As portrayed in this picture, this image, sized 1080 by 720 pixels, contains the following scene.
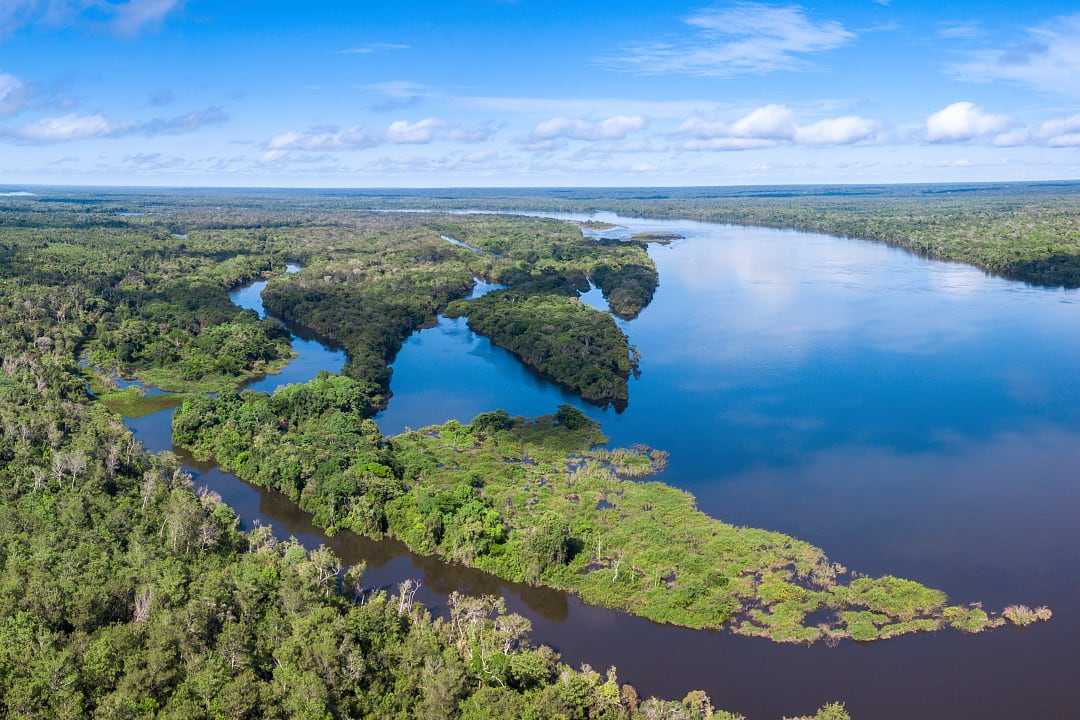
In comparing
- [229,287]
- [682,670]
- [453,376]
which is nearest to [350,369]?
[453,376]

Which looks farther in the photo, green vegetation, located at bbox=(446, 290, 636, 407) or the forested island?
green vegetation, located at bbox=(446, 290, 636, 407)

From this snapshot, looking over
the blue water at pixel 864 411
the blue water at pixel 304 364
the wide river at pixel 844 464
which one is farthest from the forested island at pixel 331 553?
the blue water at pixel 864 411

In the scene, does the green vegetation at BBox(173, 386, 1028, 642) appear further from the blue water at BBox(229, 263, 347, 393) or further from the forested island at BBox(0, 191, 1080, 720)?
the blue water at BBox(229, 263, 347, 393)

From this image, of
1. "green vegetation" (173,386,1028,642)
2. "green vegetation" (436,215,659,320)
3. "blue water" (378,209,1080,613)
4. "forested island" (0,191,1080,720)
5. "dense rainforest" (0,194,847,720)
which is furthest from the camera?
"green vegetation" (436,215,659,320)

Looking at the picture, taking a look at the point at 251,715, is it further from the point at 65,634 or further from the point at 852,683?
the point at 852,683

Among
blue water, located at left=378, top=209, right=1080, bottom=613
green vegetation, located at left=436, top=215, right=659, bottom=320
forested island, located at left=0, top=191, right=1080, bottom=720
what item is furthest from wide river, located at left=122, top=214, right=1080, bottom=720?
green vegetation, located at left=436, top=215, right=659, bottom=320

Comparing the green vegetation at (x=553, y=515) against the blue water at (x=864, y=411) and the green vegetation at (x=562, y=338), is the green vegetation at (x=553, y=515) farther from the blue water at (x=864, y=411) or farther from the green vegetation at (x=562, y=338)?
the green vegetation at (x=562, y=338)
